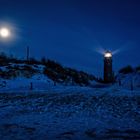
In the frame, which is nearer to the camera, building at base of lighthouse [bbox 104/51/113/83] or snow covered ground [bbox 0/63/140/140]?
snow covered ground [bbox 0/63/140/140]

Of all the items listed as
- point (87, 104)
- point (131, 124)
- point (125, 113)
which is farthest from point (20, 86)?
point (131, 124)

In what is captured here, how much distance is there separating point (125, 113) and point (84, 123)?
263 cm

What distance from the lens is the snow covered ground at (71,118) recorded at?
8.39m

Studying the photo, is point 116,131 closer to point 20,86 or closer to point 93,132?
point 93,132

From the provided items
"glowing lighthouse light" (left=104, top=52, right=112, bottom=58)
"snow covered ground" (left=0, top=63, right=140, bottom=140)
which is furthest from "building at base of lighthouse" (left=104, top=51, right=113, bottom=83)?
"snow covered ground" (left=0, top=63, right=140, bottom=140)

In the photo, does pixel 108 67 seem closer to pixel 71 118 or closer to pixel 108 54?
pixel 108 54

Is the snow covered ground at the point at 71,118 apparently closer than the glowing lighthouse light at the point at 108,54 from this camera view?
Yes

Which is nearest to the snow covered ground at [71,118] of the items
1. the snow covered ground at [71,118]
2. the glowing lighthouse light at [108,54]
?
the snow covered ground at [71,118]

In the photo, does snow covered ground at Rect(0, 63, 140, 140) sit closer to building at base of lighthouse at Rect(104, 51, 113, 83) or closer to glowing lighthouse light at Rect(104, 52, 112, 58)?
building at base of lighthouse at Rect(104, 51, 113, 83)

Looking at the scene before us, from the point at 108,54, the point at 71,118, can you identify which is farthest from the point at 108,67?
the point at 71,118

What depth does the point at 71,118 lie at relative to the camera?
36.5ft

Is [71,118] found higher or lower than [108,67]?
lower

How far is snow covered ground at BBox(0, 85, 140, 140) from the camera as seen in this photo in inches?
330

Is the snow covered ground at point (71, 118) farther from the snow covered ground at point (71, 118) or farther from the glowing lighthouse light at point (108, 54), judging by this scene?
the glowing lighthouse light at point (108, 54)
